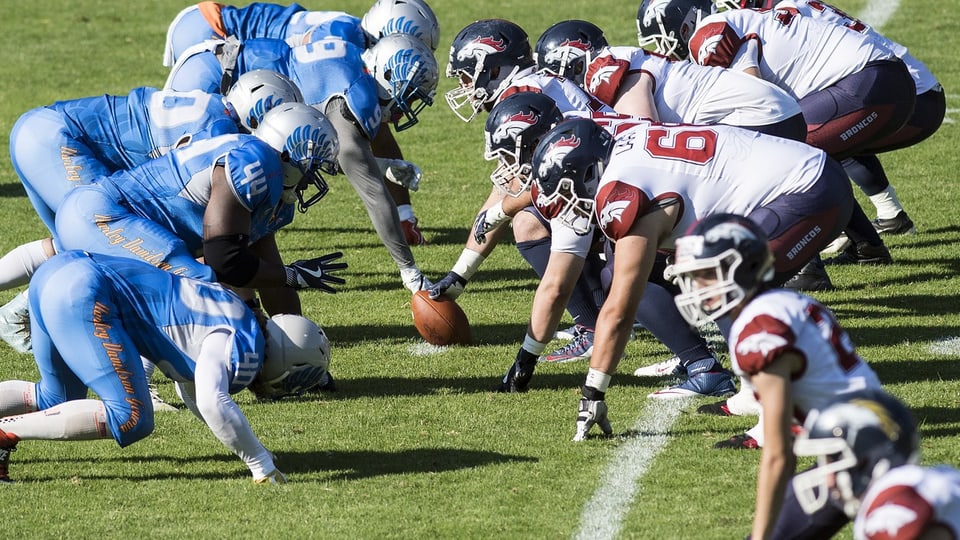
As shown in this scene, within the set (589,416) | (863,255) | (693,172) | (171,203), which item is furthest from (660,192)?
(863,255)

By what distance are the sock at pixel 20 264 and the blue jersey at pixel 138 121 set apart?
1.83 feet

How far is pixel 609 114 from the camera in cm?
559

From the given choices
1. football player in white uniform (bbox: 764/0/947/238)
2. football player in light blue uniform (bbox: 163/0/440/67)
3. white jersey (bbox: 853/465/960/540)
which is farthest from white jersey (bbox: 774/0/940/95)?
white jersey (bbox: 853/465/960/540)

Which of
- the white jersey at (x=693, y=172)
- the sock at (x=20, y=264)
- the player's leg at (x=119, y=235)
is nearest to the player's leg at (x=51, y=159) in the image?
the sock at (x=20, y=264)

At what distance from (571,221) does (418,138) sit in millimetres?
6655

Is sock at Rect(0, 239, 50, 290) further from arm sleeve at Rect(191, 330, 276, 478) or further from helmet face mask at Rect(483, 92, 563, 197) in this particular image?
helmet face mask at Rect(483, 92, 563, 197)

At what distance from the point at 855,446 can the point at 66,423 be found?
9.12ft

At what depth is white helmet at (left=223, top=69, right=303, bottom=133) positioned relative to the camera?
6.14 m

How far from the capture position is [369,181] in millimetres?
7297

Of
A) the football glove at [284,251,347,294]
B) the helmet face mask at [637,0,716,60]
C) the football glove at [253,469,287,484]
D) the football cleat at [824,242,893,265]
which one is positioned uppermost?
the helmet face mask at [637,0,716,60]

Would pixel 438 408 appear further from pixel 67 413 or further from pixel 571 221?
pixel 67 413

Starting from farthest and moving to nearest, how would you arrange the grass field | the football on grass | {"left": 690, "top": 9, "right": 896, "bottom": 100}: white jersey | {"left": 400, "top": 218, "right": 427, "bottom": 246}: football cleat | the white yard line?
1. {"left": 400, "top": 218, "right": 427, "bottom": 246}: football cleat
2. {"left": 690, "top": 9, "right": 896, "bottom": 100}: white jersey
3. the football on grass
4. the grass field
5. the white yard line

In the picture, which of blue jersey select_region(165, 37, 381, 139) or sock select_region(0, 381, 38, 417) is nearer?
sock select_region(0, 381, 38, 417)

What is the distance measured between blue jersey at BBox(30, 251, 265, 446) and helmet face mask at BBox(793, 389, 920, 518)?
2156 mm
